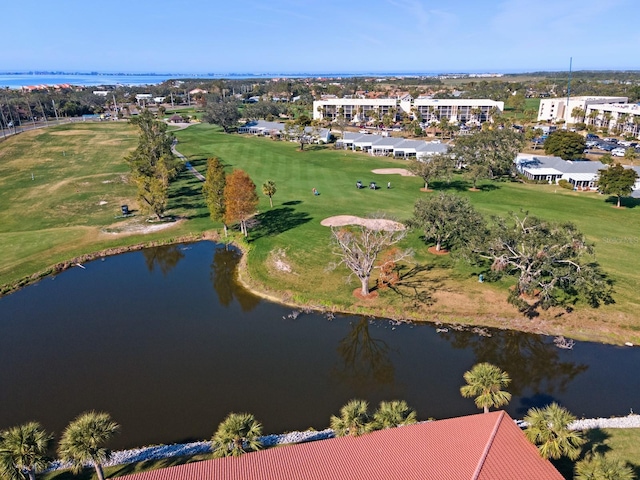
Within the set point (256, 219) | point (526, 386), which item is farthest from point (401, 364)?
point (256, 219)

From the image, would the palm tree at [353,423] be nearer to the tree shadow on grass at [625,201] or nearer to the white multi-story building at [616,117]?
the tree shadow on grass at [625,201]

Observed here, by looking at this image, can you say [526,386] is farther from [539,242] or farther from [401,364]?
[539,242]

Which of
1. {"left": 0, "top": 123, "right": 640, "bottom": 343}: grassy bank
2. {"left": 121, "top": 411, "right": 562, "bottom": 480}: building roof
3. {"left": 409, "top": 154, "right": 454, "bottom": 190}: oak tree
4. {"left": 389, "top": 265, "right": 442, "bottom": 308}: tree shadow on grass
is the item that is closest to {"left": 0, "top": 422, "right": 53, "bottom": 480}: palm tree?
{"left": 121, "top": 411, "right": 562, "bottom": 480}: building roof

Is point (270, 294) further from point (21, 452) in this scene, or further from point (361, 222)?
point (21, 452)

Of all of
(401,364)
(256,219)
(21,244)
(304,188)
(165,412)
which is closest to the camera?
(165,412)

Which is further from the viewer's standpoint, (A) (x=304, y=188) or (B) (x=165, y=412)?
(A) (x=304, y=188)

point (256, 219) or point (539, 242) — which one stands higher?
point (539, 242)

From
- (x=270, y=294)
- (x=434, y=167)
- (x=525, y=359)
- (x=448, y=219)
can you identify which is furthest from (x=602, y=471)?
(x=434, y=167)

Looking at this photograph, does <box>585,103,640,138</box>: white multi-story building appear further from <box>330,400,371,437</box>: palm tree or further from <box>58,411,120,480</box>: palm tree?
<box>58,411,120,480</box>: palm tree
